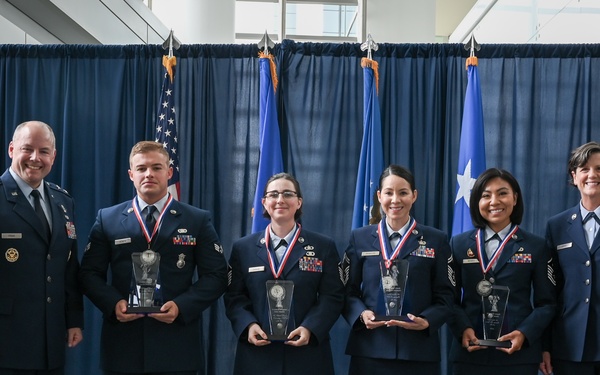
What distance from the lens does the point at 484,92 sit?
17.9 feet

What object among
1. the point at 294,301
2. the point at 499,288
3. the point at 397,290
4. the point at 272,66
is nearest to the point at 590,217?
the point at 499,288

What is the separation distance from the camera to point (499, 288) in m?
3.50

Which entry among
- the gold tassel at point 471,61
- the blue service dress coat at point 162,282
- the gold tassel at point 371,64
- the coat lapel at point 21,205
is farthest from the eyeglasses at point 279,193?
the gold tassel at point 471,61

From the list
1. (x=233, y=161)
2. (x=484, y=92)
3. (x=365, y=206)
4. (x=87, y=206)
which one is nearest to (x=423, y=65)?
(x=484, y=92)

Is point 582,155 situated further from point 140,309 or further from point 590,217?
point 140,309

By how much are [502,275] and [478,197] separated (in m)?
0.45

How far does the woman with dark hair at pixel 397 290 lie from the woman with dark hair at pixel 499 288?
0.14 metres

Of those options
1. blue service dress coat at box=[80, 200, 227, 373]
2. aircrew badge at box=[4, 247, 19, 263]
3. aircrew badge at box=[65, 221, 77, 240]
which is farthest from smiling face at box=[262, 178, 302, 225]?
aircrew badge at box=[4, 247, 19, 263]

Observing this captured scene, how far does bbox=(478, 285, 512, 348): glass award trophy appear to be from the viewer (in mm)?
3504

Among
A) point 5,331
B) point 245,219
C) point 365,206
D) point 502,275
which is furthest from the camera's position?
point 245,219

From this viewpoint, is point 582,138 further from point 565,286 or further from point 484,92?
point 565,286

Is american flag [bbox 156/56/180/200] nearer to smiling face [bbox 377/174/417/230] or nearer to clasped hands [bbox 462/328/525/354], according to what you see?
smiling face [bbox 377/174/417/230]

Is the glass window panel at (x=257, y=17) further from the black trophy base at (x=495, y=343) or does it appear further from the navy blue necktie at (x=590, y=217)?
the black trophy base at (x=495, y=343)

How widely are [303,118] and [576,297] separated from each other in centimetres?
256
